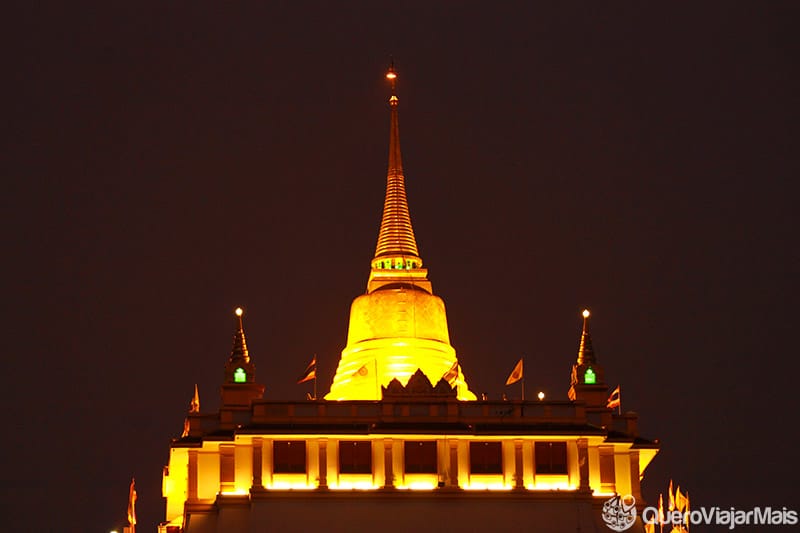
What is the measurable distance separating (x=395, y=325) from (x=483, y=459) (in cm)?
2013

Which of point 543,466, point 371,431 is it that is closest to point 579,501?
point 543,466

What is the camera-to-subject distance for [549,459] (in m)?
102

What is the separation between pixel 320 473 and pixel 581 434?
13.0 metres

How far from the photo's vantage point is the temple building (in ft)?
329

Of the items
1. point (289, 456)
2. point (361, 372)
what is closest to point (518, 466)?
point (289, 456)

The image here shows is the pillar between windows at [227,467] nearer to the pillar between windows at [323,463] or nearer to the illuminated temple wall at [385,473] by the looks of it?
the illuminated temple wall at [385,473]

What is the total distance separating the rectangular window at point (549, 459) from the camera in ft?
336

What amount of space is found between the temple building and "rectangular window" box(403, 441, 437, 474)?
5 centimetres

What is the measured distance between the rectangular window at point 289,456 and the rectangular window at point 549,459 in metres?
11.6

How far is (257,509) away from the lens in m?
100

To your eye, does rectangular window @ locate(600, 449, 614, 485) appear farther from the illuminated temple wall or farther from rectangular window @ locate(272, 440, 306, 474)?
rectangular window @ locate(272, 440, 306, 474)

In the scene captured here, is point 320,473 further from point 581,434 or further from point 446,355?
point 446,355

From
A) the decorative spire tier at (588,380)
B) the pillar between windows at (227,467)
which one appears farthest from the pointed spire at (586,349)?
the pillar between windows at (227,467)

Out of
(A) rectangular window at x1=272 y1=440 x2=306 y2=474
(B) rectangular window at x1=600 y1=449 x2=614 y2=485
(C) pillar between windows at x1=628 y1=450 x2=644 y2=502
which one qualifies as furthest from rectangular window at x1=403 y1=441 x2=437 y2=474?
(C) pillar between windows at x1=628 y1=450 x2=644 y2=502
